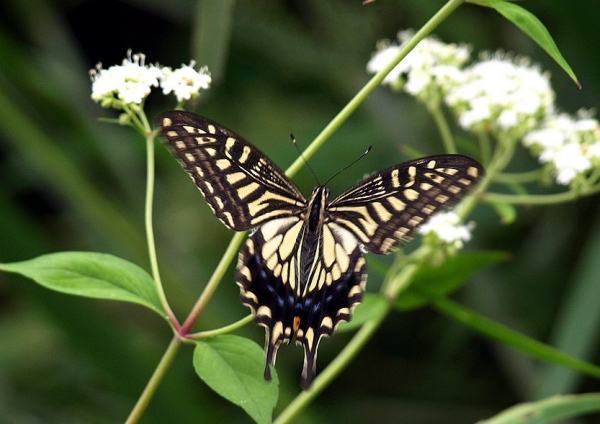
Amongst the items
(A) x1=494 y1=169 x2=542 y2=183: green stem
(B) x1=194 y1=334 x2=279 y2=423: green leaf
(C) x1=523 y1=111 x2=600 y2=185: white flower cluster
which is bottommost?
(B) x1=194 y1=334 x2=279 y2=423: green leaf

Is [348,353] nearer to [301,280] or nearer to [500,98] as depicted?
[301,280]

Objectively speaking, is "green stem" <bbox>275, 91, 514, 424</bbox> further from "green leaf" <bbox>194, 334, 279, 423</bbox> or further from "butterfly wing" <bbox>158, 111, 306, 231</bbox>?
"butterfly wing" <bbox>158, 111, 306, 231</bbox>

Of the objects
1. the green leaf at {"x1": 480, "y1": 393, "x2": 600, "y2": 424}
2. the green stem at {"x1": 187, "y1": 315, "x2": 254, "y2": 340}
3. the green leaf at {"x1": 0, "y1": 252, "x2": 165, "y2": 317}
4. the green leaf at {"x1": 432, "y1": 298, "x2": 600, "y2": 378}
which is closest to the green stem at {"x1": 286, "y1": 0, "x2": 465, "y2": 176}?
the green stem at {"x1": 187, "y1": 315, "x2": 254, "y2": 340}

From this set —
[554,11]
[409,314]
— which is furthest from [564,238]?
[554,11]

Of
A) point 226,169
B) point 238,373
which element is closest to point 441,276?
point 226,169

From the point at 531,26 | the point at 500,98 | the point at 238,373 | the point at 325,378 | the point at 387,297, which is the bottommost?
the point at 238,373

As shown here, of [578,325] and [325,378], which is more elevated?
[578,325]
